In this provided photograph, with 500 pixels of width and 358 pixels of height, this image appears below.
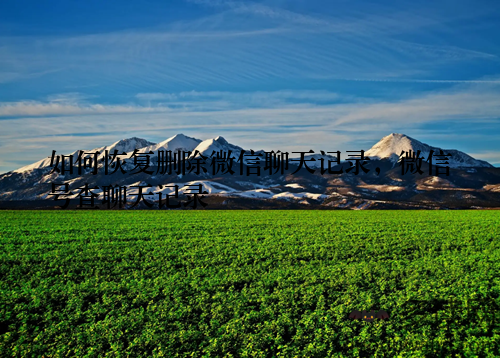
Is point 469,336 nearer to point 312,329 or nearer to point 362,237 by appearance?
point 312,329

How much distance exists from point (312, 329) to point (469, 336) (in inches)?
180

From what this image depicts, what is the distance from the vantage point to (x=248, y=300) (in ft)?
50.0

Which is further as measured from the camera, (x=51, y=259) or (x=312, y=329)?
(x=51, y=259)

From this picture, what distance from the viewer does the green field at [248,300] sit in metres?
12.0

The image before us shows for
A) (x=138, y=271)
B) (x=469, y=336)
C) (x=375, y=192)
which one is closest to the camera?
(x=469, y=336)

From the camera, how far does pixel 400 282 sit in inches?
692

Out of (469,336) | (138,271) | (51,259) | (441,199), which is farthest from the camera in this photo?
(441,199)

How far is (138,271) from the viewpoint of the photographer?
788 inches

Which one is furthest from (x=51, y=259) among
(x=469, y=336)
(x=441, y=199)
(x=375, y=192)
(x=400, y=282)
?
(x=375, y=192)

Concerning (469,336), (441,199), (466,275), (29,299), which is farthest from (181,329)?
(441,199)

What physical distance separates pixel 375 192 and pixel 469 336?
173297mm

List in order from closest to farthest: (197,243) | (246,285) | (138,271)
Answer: (246,285) < (138,271) < (197,243)

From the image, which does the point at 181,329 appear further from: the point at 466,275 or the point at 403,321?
the point at 466,275

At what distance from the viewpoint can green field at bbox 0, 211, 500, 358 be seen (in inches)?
473
